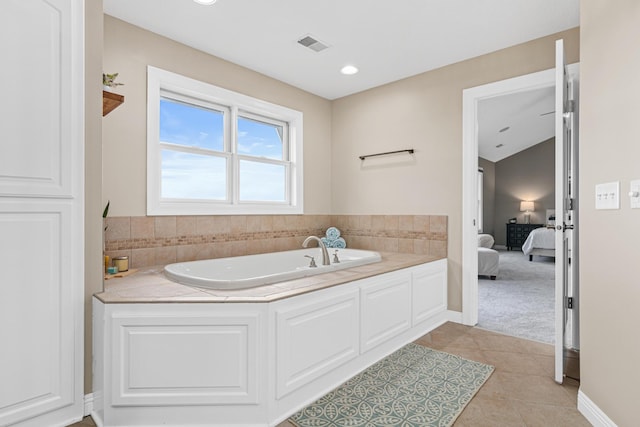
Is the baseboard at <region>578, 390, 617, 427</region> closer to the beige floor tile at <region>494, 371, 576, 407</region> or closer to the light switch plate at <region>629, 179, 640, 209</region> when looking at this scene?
the beige floor tile at <region>494, 371, 576, 407</region>

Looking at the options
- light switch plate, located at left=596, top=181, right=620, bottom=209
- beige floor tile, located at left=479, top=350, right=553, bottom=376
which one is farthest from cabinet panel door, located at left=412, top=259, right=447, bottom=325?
light switch plate, located at left=596, top=181, right=620, bottom=209

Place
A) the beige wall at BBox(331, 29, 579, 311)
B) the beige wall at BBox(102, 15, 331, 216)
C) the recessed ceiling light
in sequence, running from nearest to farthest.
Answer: the beige wall at BBox(102, 15, 331, 216) → the beige wall at BBox(331, 29, 579, 311) → the recessed ceiling light

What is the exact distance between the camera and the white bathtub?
6.39ft

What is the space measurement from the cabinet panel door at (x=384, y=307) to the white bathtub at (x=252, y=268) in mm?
278

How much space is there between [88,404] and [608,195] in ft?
8.99

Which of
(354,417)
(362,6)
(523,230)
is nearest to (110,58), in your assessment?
(362,6)

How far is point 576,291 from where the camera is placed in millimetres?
2209

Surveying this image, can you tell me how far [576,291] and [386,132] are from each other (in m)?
2.26

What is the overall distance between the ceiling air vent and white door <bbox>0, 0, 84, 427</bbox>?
1564 mm

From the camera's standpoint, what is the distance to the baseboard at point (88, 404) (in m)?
1.76

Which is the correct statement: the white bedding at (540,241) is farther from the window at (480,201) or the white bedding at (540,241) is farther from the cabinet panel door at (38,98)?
the cabinet panel door at (38,98)

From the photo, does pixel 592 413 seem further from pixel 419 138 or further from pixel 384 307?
pixel 419 138

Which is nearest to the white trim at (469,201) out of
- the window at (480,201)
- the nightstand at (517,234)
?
the window at (480,201)

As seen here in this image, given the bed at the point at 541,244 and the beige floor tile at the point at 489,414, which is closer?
the beige floor tile at the point at 489,414
